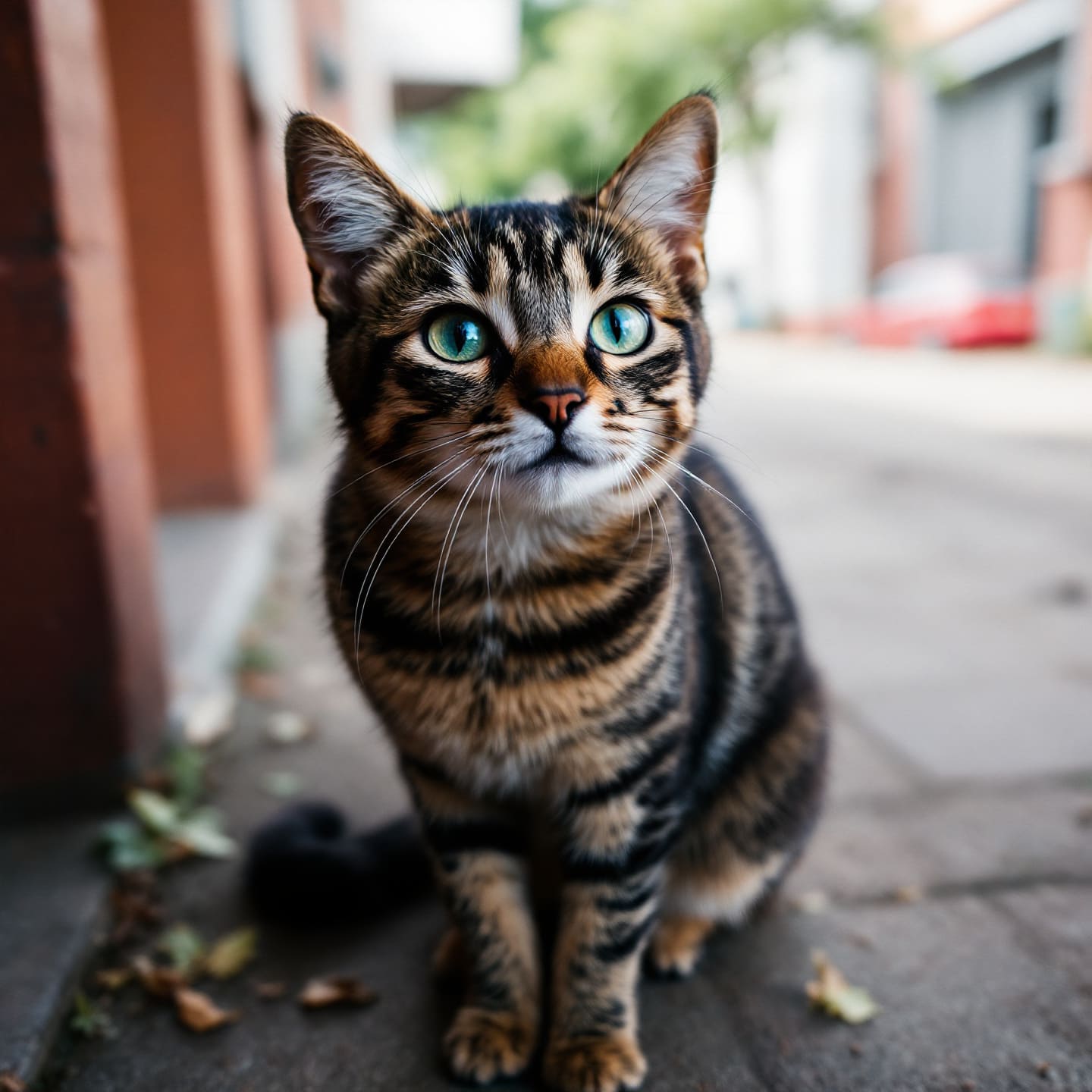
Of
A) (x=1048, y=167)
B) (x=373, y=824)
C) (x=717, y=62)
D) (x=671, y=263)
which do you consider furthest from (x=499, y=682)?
(x=717, y=62)

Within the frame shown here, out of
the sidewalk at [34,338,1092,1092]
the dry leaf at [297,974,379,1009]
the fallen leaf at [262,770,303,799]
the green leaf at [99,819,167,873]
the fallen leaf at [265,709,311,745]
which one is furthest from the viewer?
the fallen leaf at [265,709,311,745]

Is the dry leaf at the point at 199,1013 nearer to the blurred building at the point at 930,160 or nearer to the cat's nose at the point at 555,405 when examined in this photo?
the cat's nose at the point at 555,405

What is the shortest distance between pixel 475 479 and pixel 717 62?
19.5 meters

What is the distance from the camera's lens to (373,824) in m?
2.22

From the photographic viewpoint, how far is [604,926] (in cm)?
154

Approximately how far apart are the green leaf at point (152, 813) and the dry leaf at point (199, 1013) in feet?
1.56

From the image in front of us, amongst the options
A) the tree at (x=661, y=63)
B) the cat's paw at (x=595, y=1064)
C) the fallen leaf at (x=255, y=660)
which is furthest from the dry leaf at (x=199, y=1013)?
the tree at (x=661, y=63)

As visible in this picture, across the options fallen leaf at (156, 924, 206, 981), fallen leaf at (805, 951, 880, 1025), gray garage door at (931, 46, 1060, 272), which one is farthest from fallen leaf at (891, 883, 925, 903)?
gray garage door at (931, 46, 1060, 272)

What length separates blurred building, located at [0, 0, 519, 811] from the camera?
1.87m

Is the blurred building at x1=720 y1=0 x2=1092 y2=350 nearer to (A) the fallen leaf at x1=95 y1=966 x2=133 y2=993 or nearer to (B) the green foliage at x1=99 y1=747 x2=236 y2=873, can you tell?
(B) the green foliage at x1=99 y1=747 x2=236 y2=873

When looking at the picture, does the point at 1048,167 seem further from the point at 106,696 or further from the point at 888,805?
the point at 106,696

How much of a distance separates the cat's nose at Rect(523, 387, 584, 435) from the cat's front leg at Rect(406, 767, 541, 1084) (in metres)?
0.63

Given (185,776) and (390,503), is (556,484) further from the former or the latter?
(185,776)

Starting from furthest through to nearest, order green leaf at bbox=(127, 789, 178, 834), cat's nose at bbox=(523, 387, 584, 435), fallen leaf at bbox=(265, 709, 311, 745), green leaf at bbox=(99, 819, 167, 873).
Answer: fallen leaf at bbox=(265, 709, 311, 745) < green leaf at bbox=(127, 789, 178, 834) < green leaf at bbox=(99, 819, 167, 873) < cat's nose at bbox=(523, 387, 584, 435)
